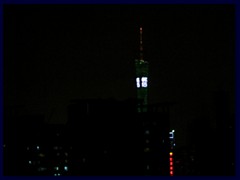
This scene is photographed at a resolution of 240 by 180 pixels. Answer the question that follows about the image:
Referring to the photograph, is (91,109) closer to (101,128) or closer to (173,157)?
(101,128)

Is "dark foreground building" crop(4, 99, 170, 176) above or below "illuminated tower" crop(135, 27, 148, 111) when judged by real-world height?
below

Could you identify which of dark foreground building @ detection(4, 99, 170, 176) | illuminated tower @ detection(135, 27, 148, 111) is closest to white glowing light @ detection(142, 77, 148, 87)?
illuminated tower @ detection(135, 27, 148, 111)

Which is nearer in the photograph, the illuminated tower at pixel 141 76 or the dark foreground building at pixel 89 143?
the dark foreground building at pixel 89 143

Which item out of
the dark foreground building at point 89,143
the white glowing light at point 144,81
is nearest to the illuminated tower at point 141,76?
the white glowing light at point 144,81

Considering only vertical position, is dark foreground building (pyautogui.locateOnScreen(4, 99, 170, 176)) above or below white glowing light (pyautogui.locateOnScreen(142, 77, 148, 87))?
below

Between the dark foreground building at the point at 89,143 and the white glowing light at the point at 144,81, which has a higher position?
the white glowing light at the point at 144,81

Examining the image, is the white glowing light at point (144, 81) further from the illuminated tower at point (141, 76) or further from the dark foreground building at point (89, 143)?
the dark foreground building at point (89, 143)

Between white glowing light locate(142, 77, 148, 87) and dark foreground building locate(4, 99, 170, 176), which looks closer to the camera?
dark foreground building locate(4, 99, 170, 176)

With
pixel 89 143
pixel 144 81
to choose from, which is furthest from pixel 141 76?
pixel 89 143

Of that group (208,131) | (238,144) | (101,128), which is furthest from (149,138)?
(238,144)

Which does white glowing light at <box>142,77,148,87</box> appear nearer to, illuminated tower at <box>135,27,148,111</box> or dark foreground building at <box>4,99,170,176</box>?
illuminated tower at <box>135,27,148,111</box>

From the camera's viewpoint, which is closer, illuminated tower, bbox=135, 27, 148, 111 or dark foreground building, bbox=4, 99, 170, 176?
dark foreground building, bbox=4, 99, 170, 176
